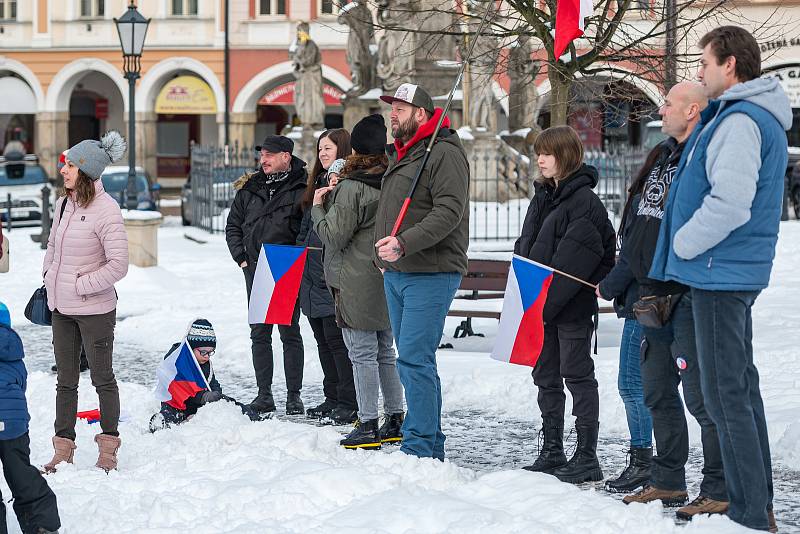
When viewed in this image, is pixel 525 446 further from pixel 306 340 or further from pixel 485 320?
pixel 485 320

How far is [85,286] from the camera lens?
6.92m

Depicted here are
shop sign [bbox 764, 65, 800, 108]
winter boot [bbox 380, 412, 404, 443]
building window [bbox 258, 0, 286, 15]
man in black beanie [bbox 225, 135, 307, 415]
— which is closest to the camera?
winter boot [bbox 380, 412, 404, 443]

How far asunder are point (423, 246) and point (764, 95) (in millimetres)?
1895

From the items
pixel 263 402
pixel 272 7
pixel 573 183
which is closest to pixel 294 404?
pixel 263 402

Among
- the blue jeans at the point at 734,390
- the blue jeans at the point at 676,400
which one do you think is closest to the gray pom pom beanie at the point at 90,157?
the blue jeans at the point at 676,400

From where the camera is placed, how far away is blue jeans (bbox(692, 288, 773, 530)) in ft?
17.5

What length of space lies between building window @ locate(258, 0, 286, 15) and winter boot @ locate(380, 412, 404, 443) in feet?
119

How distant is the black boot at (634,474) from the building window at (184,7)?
38.9 metres

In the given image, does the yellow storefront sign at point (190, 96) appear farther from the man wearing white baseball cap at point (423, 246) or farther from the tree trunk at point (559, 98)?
the man wearing white baseball cap at point (423, 246)

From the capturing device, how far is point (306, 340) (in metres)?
11.6

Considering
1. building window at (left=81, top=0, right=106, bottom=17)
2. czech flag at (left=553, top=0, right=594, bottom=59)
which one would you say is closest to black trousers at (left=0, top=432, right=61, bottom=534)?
czech flag at (left=553, top=0, right=594, bottom=59)

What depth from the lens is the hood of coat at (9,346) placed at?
217 inches

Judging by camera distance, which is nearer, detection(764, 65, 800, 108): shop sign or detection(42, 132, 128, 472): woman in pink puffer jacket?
detection(42, 132, 128, 472): woman in pink puffer jacket

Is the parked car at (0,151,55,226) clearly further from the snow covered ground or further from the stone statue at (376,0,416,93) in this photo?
the snow covered ground
